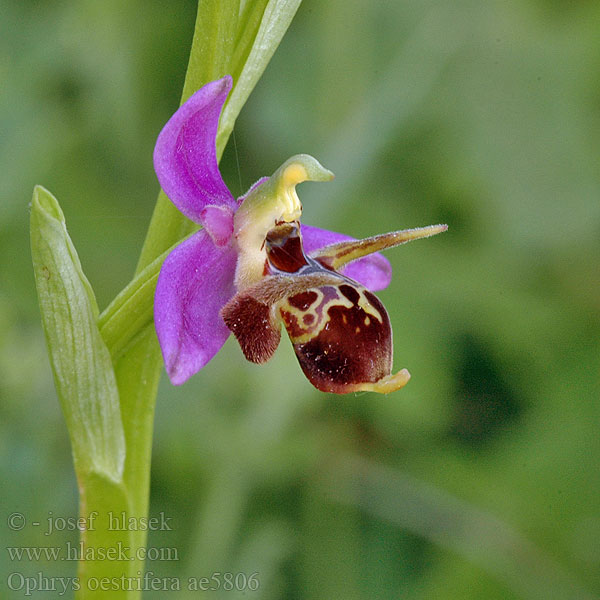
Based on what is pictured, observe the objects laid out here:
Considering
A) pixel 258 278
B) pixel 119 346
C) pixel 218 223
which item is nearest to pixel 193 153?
pixel 218 223

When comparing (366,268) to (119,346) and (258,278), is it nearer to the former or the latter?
(258,278)

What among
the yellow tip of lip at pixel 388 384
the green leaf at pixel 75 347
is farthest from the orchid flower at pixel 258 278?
the green leaf at pixel 75 347

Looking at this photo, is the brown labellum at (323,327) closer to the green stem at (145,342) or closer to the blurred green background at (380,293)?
the green stem at (145,342)

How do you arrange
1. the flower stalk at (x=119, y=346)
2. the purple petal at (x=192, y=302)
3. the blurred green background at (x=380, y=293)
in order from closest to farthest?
the purple petal at (x=192, y=302) < the flower stalk at (x=119, y=346) < the blurred green background at (x=380, y=293)

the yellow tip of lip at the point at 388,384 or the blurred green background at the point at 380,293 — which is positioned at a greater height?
the blurred green background at the point at 380,293

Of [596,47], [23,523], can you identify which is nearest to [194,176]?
[23,523]

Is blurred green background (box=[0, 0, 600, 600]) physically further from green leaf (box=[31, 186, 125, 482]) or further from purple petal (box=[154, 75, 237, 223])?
purple petal (box=[154, 75, 237, 223])
